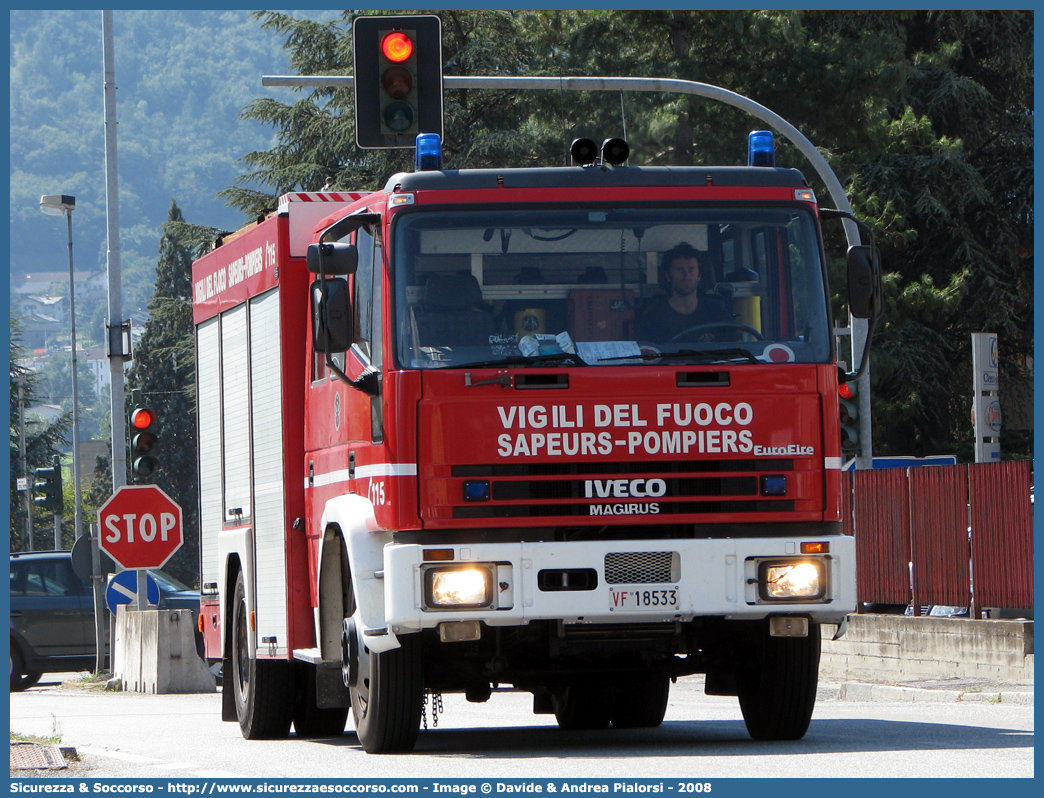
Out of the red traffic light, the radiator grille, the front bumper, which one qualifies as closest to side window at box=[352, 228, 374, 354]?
the front bumper

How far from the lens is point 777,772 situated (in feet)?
28.8

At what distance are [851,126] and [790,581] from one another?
26.0m

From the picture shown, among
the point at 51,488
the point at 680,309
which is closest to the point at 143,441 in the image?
the point at 51,488

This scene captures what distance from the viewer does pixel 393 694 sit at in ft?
32.4

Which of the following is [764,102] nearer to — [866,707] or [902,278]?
[902,278]

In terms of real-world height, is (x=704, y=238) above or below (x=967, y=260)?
below

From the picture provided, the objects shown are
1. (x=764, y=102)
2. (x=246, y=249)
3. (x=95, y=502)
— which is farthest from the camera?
(x=95, y=502)

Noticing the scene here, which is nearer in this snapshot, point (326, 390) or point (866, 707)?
point (326, 390)

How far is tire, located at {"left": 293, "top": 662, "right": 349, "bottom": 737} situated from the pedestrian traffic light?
30.2ft

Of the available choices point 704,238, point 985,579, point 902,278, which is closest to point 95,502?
point 902,278

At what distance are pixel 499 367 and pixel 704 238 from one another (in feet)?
4.18

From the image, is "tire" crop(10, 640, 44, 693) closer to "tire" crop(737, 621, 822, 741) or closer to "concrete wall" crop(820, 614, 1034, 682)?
"concrete wall" crop(820, 614, 1034, 682)

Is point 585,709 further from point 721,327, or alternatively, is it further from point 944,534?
point 944,534

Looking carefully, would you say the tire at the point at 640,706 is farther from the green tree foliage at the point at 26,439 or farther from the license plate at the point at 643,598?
the green tree foliage at the point at 26,439
